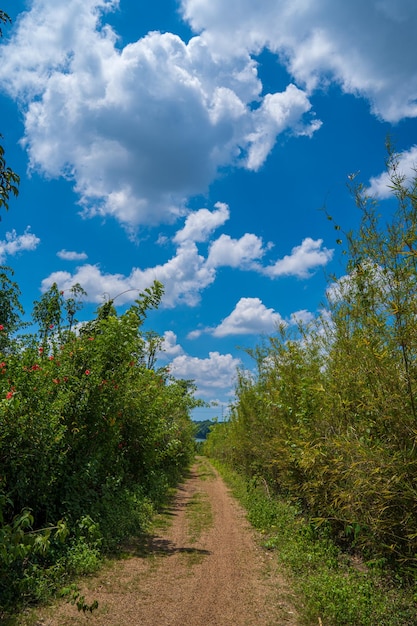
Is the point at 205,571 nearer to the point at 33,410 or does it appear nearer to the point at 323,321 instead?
the point at 33,410

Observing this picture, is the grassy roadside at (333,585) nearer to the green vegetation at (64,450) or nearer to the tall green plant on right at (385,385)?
the tall green plant on right at (385,385)

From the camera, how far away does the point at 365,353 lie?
5172 millimetres

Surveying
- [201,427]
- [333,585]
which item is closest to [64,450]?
[333,585]

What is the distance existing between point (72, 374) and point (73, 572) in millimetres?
3176

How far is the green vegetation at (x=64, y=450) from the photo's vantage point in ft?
18.0

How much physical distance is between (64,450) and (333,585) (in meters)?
4.74

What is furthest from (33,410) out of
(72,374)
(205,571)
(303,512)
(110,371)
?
(303,512)

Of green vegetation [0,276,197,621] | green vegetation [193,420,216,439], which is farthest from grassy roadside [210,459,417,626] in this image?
green vegetation [193,420,216,439]

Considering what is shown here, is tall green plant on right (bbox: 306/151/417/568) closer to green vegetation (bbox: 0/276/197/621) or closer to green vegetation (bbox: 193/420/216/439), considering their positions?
green vegetation (bbox: 0/276/197/621)

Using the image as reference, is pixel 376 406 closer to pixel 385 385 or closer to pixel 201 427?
pixel 385 385

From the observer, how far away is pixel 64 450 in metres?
7.40

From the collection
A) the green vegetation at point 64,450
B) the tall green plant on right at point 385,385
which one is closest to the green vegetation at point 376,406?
→ the tall green plant on right at point 385,385

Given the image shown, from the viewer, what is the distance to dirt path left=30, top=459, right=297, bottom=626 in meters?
5.31

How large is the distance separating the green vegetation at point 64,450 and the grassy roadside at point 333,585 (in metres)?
3.07
